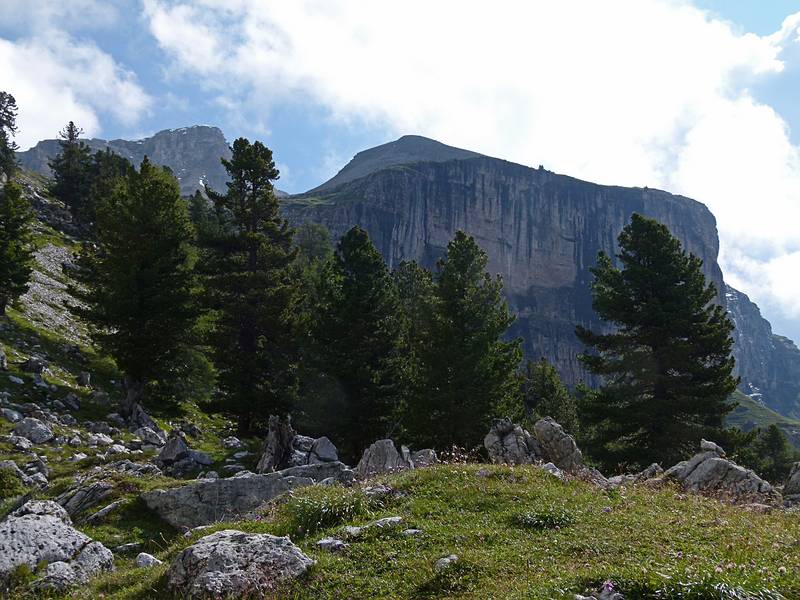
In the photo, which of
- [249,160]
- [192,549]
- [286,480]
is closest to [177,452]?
[286,480]

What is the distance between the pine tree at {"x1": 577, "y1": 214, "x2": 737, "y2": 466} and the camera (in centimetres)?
2903

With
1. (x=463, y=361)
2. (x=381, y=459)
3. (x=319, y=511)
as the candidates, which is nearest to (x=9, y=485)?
(x=319, y=511)

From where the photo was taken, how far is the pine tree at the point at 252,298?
1256 inches

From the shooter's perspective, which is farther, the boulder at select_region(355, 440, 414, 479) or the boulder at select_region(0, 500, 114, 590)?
the boulder at select_region(355, 440, 414, 479)

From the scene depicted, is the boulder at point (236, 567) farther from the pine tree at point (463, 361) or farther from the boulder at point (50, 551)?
the pine tree at point (463, 361)

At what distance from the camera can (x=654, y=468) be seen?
22219 mm

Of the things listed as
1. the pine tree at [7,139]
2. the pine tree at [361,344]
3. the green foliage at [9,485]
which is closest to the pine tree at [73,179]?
the pine tree at [7,139]

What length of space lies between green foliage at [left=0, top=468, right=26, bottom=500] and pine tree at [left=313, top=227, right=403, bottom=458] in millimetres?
16584

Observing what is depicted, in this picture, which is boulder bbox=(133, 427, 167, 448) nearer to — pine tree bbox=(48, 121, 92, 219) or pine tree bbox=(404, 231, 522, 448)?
pine tree bbox=(404, 231, 522, 448)

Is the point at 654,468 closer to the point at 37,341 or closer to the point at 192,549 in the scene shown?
the point at 192,549

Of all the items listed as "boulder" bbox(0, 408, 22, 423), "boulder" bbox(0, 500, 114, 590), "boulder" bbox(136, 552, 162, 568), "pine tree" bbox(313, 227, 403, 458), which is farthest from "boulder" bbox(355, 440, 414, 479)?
"boulder" bbox(0, 408, 22, 423)

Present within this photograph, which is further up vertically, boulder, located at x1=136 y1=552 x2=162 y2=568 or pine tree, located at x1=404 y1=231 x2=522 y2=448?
pine tree, located at x1=404 y1=231 x2=522 y2=448

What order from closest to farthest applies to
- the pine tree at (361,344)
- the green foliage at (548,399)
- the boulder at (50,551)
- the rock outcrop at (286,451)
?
the boulder at (50,551) → the rock outcrop at (286,451) → the pine tree at (361,344) → the green foliage at (548,399)

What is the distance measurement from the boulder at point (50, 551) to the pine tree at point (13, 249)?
30643 mm
